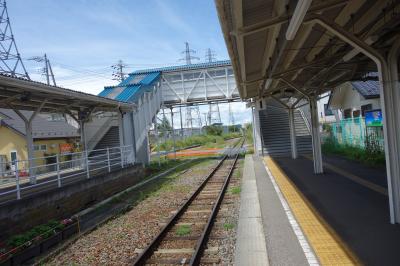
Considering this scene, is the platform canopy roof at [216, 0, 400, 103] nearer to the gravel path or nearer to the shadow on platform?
the shadow on platform

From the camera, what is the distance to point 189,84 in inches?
1072

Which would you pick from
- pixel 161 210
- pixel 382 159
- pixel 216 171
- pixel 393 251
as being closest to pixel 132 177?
pixel 216 171

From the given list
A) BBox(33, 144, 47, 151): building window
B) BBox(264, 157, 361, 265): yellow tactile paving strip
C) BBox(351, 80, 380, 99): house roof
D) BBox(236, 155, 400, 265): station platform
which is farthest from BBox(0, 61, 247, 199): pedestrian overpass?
BBox(351, 80, 380, 99): house roof

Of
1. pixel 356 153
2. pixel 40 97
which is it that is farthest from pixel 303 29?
pixel 356 153

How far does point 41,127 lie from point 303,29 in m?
21.1

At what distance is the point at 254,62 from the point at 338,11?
12.4 feet

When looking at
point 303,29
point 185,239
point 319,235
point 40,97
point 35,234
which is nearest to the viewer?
point 319,235

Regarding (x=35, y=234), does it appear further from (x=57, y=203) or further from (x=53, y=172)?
(x=53, y=172)

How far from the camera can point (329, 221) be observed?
267 inches

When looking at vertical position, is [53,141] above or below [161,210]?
above

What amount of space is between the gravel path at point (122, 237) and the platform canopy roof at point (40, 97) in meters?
4.09

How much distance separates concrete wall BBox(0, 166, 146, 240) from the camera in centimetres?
846

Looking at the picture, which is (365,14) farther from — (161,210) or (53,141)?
(53,141)

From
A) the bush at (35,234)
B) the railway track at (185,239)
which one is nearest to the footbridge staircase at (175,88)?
the railway track at (185,239)
